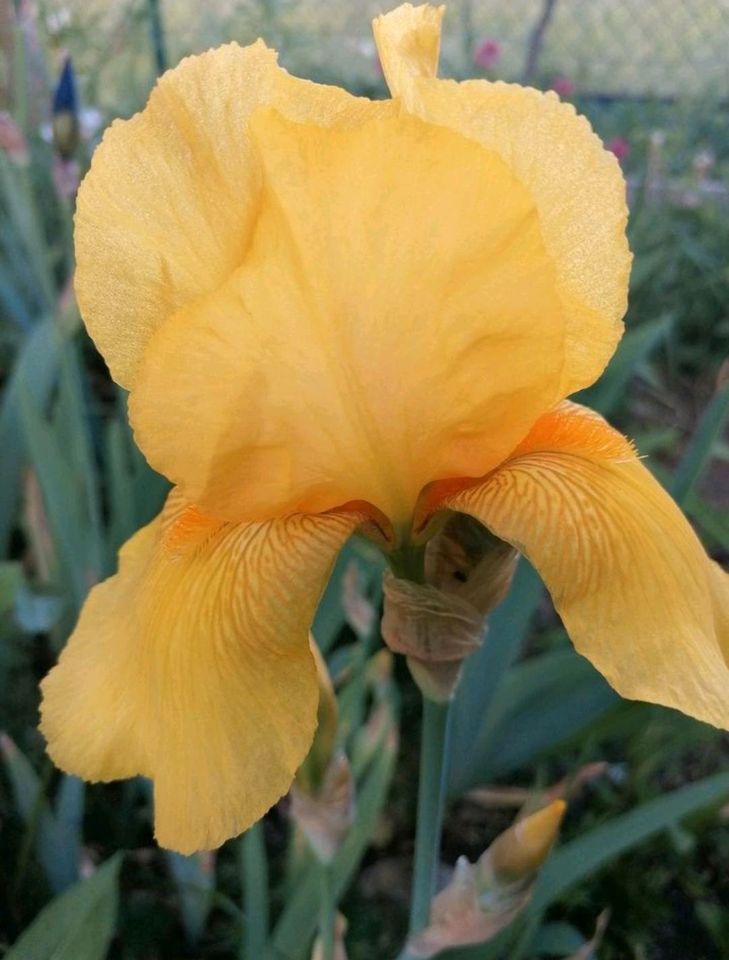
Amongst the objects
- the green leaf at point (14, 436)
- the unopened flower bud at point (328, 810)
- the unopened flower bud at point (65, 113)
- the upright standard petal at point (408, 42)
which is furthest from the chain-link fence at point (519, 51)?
the unopened flower bud at point (328, 810)

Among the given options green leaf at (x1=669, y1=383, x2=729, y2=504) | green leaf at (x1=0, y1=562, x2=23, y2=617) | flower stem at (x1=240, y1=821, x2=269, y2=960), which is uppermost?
green leaf at (x1=0, y1=562, x2=23, y2=617)

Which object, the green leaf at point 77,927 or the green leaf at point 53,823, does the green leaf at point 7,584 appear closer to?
the green leaf at point 53,823

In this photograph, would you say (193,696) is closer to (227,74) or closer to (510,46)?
(227,74)

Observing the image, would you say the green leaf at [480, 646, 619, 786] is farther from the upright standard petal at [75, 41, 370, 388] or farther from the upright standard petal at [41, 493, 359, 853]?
the upright standard petal at [75, 41, 370, 388]

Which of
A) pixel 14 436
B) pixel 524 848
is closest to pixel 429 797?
pixel 524 848

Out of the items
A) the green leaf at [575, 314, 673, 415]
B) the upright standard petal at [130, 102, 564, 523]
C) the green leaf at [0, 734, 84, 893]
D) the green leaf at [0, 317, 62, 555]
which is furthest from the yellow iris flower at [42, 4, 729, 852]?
the green leaf at [0, 317, 62, 555]

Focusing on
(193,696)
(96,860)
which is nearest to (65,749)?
(193,696)
